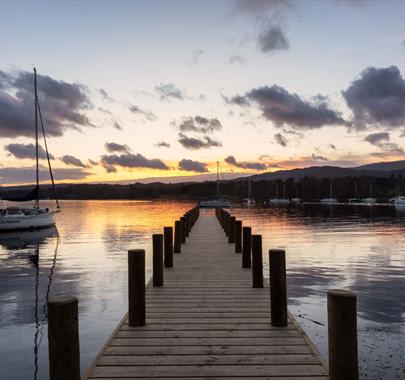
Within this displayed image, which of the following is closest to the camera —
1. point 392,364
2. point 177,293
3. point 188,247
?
point 392,364

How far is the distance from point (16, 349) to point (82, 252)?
20.7 m

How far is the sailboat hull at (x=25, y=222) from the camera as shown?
42.7 meters

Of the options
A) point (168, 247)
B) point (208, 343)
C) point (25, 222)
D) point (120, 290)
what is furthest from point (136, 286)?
point (25, 222)

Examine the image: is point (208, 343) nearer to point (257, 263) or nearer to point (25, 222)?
point (257, 263)

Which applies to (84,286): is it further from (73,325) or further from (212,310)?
(73,325)

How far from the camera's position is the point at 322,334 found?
10.5 meters

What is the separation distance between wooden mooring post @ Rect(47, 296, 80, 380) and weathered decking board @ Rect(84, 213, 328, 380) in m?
0.82

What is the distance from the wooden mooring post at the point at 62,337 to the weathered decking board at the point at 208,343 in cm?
82

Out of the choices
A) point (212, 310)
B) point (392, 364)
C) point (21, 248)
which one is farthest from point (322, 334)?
point (21, 248)

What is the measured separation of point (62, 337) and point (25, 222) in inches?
1710

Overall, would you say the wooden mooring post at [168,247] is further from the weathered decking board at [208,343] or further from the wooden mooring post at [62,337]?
the wooden mooring post at [62,337]

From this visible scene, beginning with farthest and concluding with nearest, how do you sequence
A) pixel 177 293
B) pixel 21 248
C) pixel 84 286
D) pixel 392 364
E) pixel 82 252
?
1. pixel 21 248
2. pixel 82 252
3. pixel 84 286
4. pixel 177 293
5. pixel 392 364

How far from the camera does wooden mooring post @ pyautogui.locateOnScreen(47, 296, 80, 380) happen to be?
4723 millimetres

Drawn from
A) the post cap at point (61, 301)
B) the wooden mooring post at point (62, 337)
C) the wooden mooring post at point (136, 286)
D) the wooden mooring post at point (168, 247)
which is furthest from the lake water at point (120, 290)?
the post cap at point (61, 301)
